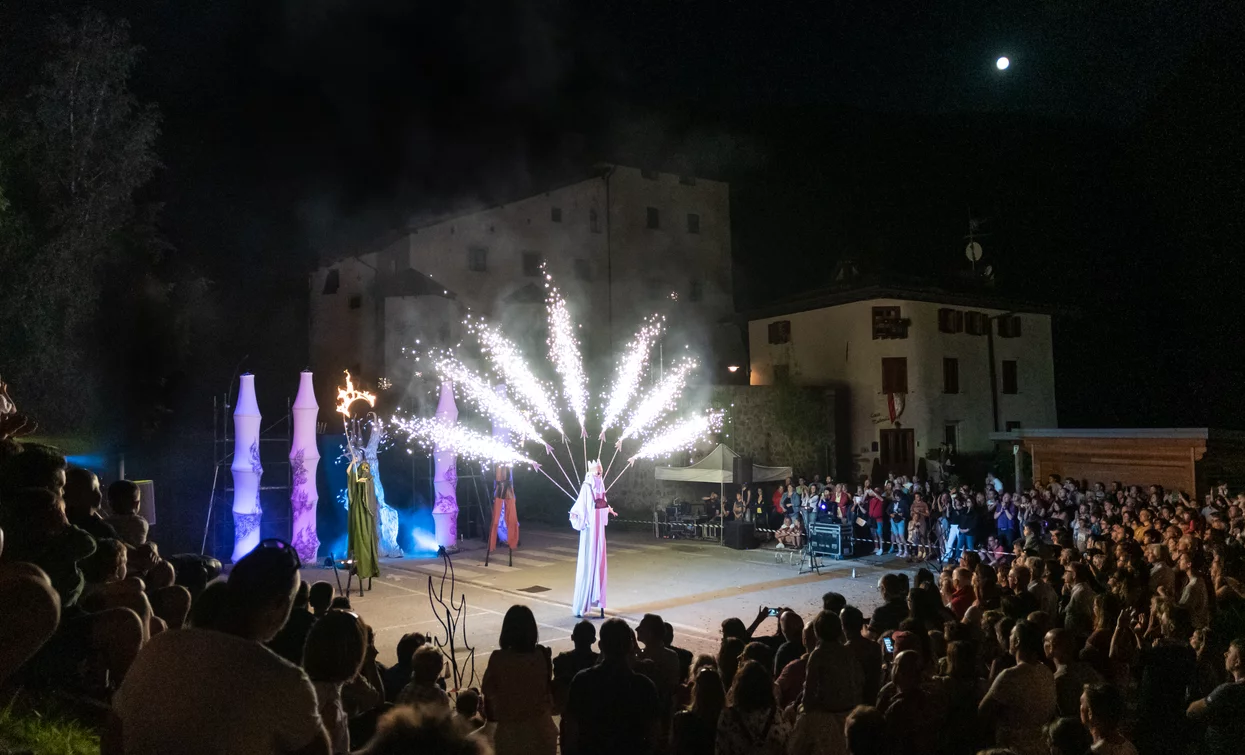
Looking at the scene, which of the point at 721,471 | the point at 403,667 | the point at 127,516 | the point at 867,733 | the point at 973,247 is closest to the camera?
the point at 867,733

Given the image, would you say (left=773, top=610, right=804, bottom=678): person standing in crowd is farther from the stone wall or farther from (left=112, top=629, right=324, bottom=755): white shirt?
the stone wall

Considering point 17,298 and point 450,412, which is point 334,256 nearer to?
point 450,412

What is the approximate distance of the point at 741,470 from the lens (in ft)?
74.8

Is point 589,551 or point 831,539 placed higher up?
point 589,551

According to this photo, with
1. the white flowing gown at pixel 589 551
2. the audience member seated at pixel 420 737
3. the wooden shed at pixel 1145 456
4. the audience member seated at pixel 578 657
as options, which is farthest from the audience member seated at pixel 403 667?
the wooden shed at pixel 1145 456

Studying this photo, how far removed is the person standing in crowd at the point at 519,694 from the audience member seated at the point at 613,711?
1.06ft

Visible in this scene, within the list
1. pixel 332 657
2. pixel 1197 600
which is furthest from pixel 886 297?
pixel 332 657

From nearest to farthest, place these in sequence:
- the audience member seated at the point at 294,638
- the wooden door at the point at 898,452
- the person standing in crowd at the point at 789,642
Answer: the audience member seated at the point at 294,638, the person standing in crowd at the point at 789,642, the wooden door at the point at 898,452

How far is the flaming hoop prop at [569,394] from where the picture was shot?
27172mm

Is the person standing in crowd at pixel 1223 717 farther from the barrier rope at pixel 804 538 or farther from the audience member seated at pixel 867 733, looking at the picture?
the barrier rope at pixel 804 538

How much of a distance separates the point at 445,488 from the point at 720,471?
24.3 feet

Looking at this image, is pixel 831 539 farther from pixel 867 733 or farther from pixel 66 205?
pixel 66 205

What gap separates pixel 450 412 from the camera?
2172 cm

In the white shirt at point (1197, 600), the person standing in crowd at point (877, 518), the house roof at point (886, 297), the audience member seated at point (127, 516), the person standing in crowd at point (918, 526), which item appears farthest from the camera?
the house roof at point (886, 297)
